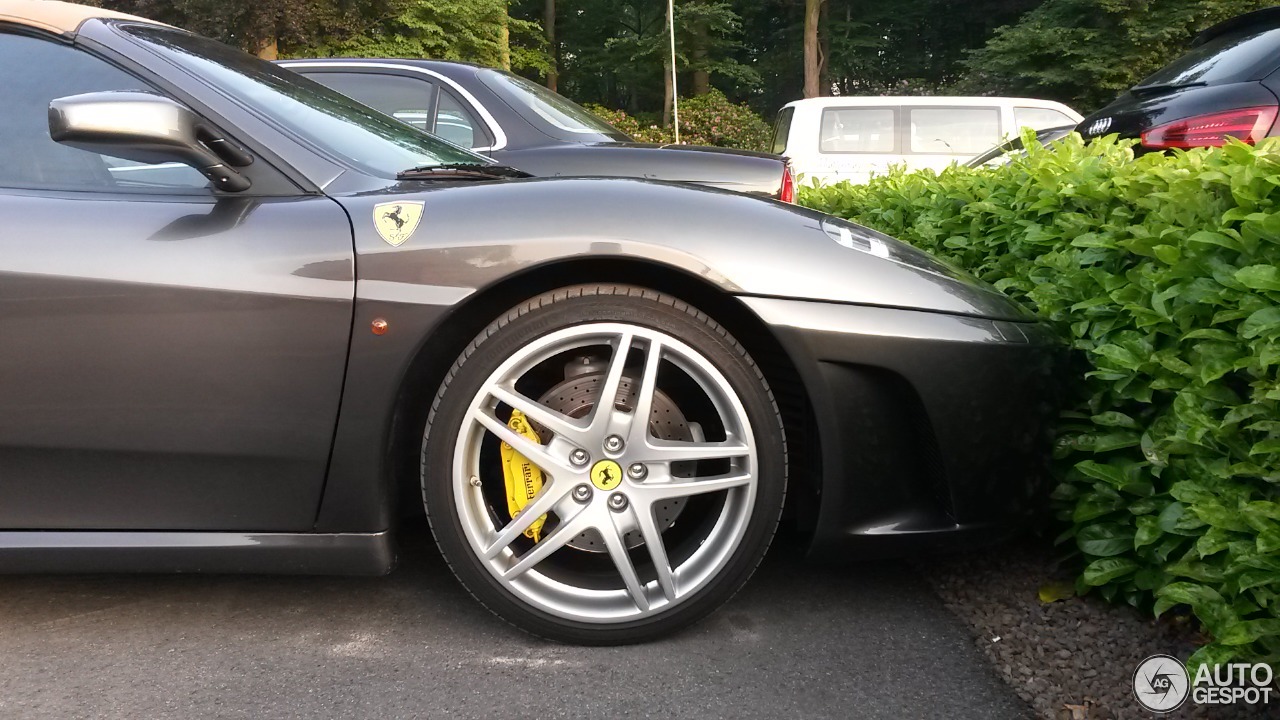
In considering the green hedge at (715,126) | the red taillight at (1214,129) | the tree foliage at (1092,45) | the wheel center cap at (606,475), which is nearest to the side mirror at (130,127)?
the wheel center cap at (606,475)

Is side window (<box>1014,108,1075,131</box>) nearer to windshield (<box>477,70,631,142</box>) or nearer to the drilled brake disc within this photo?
windshield (<box>477,70,631,142</box>)

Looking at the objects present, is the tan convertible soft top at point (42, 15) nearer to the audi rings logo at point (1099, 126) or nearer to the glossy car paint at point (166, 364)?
the glossy car paint at point (166, 364)

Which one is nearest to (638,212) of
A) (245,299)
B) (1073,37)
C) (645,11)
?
(245,299)

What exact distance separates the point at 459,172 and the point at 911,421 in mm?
1319

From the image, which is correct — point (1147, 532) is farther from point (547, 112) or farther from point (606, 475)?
point (547, 112)

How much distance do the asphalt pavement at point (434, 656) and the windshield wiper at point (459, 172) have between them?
1.06 m

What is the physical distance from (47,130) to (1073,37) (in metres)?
24.3

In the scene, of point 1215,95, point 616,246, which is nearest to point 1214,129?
point 1215,95

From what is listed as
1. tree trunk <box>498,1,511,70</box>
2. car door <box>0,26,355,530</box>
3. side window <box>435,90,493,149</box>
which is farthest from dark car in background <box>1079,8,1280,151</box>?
tree trunk <box>498,1,511,70</box>

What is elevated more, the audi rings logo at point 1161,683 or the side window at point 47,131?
the side window at point 47,131

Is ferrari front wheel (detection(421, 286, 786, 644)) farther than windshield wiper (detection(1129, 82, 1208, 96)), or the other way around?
windshield wiper (detection(1129, 82, 1208, 96))

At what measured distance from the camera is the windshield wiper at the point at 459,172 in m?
2.30

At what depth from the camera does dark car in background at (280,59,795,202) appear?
4.42 m

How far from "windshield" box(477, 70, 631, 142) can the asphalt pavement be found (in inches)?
117
